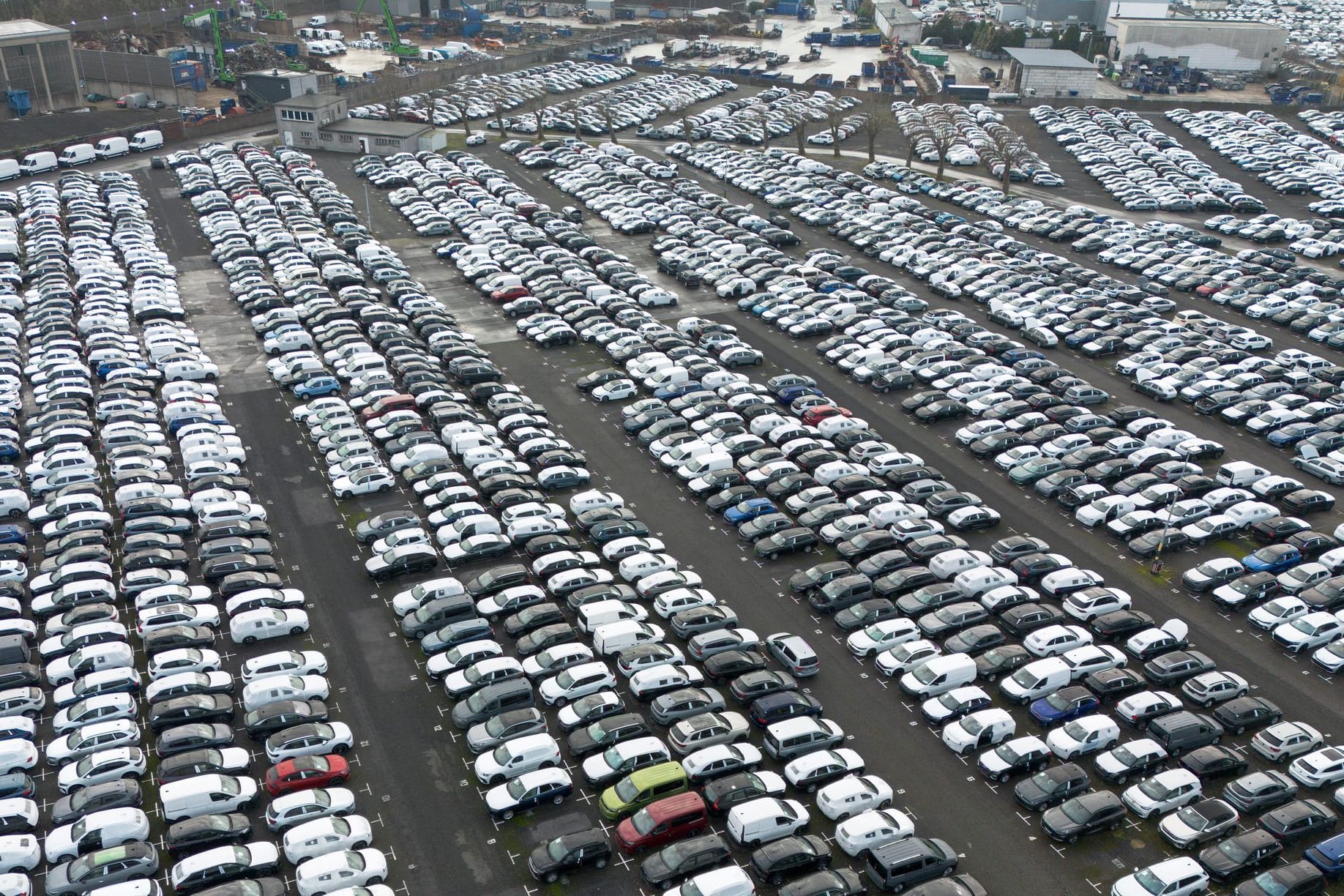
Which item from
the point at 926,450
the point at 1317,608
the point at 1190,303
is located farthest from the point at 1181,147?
the point at 1317,608

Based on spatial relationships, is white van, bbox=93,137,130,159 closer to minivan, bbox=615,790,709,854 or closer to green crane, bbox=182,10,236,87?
green crane, bbox=182,10,236,87

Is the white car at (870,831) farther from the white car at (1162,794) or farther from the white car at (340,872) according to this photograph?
the white car at (340,872)

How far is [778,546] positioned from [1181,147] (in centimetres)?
9936

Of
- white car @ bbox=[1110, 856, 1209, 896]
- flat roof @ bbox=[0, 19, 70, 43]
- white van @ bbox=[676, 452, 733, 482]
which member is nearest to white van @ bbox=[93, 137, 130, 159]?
flat roof @ bbox=[0, 19, 70, 43]

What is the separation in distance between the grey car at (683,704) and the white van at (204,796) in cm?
1391

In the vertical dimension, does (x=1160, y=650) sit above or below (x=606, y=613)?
below

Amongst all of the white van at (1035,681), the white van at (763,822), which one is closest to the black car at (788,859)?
the white van at (763,822)

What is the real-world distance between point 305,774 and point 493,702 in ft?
22.3

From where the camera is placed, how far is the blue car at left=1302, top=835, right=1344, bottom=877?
35062mm

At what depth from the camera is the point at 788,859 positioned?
3484 cm

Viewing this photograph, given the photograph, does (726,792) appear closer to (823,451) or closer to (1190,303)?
(823,451)

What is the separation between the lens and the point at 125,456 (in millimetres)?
56312

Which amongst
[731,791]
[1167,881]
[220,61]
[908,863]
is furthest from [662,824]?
[220,61]

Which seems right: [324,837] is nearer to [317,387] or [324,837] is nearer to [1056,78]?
[317,387]
